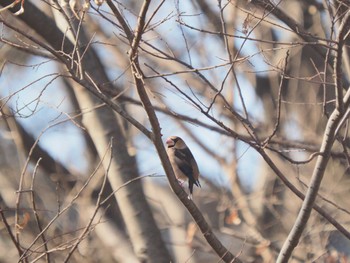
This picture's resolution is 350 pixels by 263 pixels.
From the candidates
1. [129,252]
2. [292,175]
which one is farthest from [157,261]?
[292,175]

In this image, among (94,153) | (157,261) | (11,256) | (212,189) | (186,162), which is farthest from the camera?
(212,189)

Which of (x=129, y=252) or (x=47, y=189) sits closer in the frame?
(x=129, y=252)

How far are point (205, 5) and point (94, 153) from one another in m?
1.80

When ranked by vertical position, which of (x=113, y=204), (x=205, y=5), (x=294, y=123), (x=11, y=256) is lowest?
(x=11, y=256)

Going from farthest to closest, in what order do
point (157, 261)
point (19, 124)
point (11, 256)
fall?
point (19, 124) → point (11, 256) → point (157, 261)

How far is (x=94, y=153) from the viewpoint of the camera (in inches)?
295

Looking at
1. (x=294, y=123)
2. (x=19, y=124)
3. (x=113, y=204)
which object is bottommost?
(x=113, y=204)

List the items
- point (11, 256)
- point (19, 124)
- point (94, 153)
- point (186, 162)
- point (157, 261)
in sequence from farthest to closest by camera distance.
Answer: point (94, 153), point (19, 124), point (11, 256), point (157, 261), point (186, 162)

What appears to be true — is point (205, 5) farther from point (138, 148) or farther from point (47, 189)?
point (47, 189)

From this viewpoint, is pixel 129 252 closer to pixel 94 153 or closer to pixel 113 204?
pixel 113 204

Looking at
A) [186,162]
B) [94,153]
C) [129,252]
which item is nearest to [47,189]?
[94,153]

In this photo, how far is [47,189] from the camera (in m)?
8.37

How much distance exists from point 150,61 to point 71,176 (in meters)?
1.79

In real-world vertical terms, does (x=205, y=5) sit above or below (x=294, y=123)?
above
